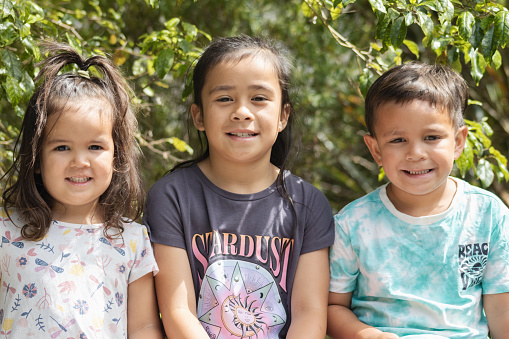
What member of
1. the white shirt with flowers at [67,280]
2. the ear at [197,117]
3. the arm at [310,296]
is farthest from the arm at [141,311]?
the ear at [197,117]

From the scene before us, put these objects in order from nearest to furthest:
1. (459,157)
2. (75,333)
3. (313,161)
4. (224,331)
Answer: (75,333), (224,331), (459,157), (313,161)

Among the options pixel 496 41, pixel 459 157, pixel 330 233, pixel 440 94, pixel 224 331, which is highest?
pixel 496 41

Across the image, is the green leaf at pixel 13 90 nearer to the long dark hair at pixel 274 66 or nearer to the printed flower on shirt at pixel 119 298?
the long dark hair at pixel 274 66

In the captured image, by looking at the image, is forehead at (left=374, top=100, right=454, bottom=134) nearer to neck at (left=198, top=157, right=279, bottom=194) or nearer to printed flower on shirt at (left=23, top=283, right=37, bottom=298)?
neck at (left=198, top=157, right=279, bottom=194)

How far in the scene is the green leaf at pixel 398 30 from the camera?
7.50 feet

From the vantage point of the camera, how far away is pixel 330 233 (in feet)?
7.62

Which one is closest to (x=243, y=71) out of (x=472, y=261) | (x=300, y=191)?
(x=300, y=191)

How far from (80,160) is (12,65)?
0.46 meters

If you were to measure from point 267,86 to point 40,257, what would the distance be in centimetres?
102

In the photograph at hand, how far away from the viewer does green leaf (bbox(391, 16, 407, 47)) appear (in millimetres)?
2287

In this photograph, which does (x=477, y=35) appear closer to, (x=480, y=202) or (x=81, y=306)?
(x=480, y=202)

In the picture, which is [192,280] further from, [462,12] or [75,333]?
[462,12]

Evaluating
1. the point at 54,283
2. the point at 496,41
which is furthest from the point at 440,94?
the point at 54,283

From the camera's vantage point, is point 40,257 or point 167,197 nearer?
point 40,257
